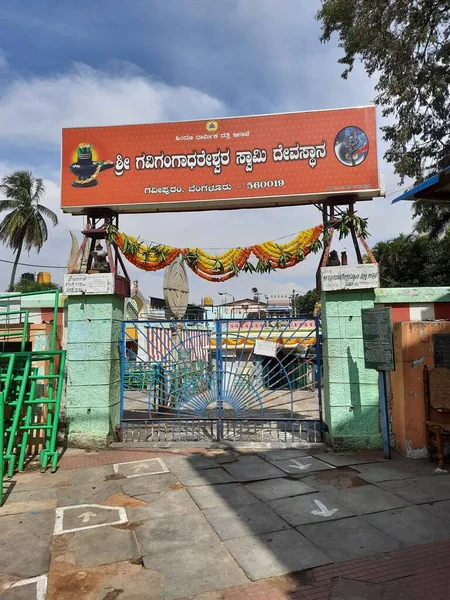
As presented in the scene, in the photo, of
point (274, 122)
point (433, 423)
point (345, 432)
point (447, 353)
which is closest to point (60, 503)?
point (345, 432)

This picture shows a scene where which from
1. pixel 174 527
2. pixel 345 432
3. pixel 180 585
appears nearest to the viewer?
pixel 180 585

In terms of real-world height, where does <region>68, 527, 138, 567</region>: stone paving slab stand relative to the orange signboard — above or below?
below

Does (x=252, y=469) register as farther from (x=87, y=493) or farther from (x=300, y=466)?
(x=87, y=493)

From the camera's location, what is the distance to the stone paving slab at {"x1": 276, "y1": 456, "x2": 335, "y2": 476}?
564cm

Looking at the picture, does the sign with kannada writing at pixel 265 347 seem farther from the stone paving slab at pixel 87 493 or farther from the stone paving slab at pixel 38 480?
the stone paving slab at pixel 38 480

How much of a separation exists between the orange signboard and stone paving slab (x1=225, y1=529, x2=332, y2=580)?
5209 mm

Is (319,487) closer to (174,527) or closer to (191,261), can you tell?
(174,527)

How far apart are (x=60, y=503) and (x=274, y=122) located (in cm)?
653

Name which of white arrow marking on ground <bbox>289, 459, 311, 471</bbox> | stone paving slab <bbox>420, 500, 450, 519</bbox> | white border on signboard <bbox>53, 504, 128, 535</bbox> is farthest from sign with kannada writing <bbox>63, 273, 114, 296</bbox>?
stone paving slab <bbox>420, 500, 450, 519</bbox>

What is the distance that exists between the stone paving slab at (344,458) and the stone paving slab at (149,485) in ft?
7.29

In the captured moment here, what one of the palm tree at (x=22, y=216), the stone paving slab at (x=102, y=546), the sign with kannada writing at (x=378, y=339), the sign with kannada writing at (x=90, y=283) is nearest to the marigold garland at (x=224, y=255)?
the sign with kannada writing at (x=90, y=283)

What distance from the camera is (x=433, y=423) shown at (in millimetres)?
5785

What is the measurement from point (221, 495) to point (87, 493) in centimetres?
162

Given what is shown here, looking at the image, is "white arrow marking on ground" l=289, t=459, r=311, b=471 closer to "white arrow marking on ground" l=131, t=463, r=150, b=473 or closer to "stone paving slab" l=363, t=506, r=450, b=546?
"stone paving slab" l=363, t=506, r=450, b=546
